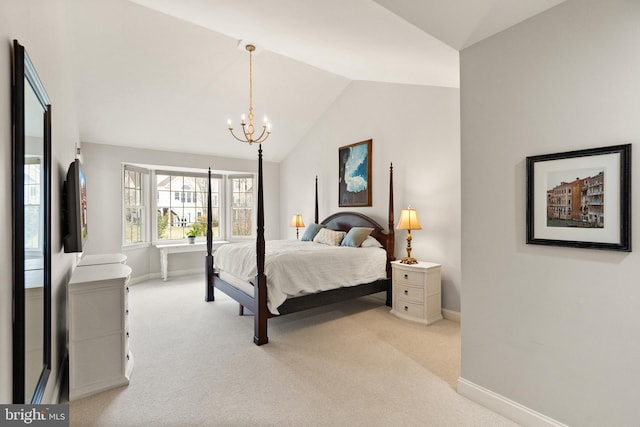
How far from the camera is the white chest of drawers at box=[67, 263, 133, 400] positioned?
2.11 metres

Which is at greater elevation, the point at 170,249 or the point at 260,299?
the point at 170,249

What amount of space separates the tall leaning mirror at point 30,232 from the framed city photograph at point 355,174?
3.81 metres

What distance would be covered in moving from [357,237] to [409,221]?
0.83 metres

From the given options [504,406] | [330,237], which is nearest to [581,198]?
[504,406]

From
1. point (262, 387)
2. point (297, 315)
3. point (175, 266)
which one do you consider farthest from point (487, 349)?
point (175, 266)

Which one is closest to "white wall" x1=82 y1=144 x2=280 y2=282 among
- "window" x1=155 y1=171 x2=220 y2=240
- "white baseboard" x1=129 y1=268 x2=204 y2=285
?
"white baseboard" x1=129 y1=268 x2=204 y2=285

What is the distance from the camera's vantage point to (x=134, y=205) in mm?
5613

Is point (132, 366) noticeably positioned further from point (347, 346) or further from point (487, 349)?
point (487, 349)

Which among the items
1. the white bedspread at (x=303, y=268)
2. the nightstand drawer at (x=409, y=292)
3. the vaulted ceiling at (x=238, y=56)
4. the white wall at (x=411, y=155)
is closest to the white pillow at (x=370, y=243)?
the white bedspread at (x=303, y=268)

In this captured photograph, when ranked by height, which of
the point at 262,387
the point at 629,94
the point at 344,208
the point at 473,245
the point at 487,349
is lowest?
the point at 262,387

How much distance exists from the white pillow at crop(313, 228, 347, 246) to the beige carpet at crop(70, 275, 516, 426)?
3.83 feet

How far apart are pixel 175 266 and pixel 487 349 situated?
5536 mm

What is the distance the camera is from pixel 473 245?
2113 millimetres

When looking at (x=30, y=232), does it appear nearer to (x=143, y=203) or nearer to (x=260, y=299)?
(x=260, y=299)
